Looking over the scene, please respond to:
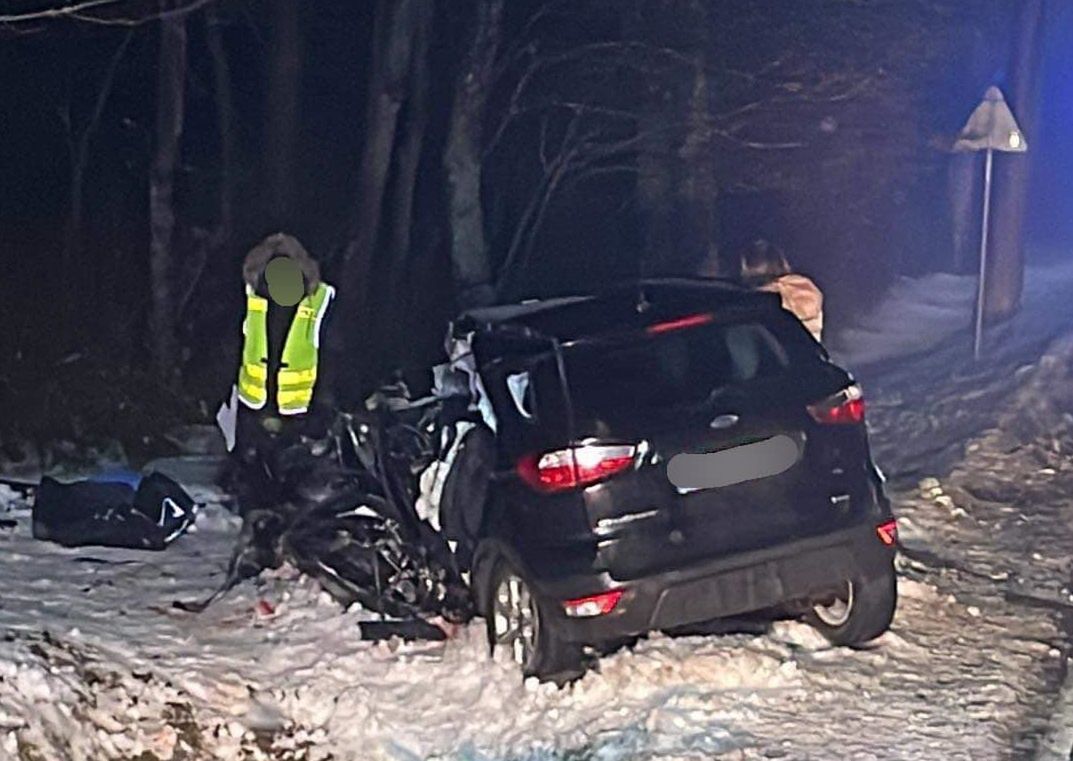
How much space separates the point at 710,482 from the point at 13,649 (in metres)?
2.99

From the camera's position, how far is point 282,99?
55.2ft

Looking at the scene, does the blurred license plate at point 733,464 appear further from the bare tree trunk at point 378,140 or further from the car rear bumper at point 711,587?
the bare tree trunk at point 378,140

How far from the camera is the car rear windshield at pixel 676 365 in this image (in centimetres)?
688

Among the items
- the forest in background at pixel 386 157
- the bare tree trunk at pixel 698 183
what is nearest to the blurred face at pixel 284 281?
the forest in background at pixel 386 157

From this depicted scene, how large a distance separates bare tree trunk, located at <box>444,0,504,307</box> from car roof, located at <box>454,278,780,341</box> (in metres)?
7.26

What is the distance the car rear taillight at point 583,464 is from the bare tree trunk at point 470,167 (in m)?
8.34

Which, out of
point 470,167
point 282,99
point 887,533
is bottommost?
point 887,533

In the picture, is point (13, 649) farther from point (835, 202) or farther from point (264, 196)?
point (835, 202)

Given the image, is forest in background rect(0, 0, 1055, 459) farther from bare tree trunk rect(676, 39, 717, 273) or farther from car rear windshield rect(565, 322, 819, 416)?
car rear windshield rect(565, 322, 819, 416)

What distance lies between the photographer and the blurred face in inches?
344

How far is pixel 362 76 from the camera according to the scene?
59.1 ft

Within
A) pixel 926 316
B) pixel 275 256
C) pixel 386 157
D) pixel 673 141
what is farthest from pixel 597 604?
pixel 926 316

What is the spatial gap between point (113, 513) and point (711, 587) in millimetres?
4113

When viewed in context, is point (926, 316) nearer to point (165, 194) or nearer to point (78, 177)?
point (165, 194)
